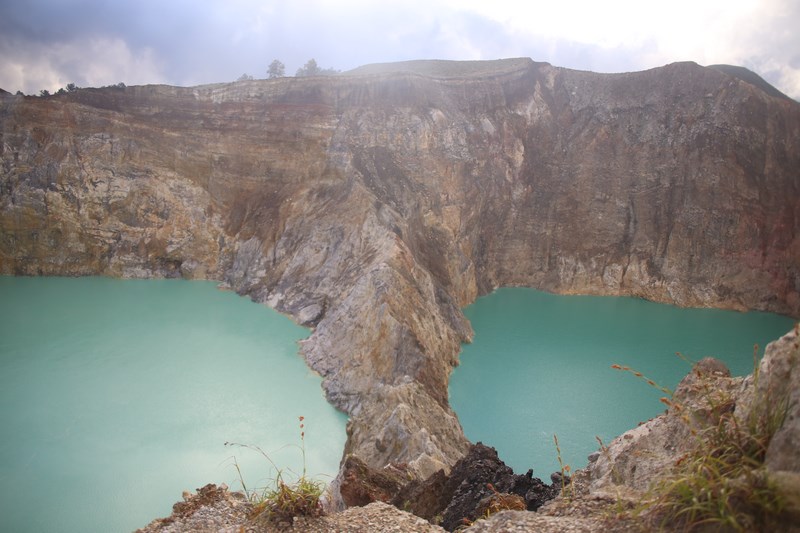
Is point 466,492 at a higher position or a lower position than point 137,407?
lower

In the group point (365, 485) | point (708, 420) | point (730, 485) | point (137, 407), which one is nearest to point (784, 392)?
point (730, 485)

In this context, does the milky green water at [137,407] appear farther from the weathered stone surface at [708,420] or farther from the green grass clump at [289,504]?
the weathered stone surface at [708,420]

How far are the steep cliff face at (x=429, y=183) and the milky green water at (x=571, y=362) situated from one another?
9.09ft

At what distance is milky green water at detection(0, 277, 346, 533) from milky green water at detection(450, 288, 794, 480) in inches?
202

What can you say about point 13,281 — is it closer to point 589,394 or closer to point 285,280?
point 285,280

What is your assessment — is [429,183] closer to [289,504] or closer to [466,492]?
[466,492]

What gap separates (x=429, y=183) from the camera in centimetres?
2962

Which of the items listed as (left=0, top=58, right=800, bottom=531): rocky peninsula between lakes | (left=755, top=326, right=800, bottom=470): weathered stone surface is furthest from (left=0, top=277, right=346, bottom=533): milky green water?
(left=755, top=326, right=800, bottom=470): weathered stone surface

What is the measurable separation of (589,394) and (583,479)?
43.1ft

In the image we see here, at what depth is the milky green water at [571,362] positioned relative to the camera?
14711mm

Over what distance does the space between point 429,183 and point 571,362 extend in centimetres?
1379

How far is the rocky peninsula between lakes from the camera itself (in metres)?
27.9

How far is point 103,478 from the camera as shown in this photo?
1148cm

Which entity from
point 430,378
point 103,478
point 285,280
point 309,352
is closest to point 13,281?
point 285,280
